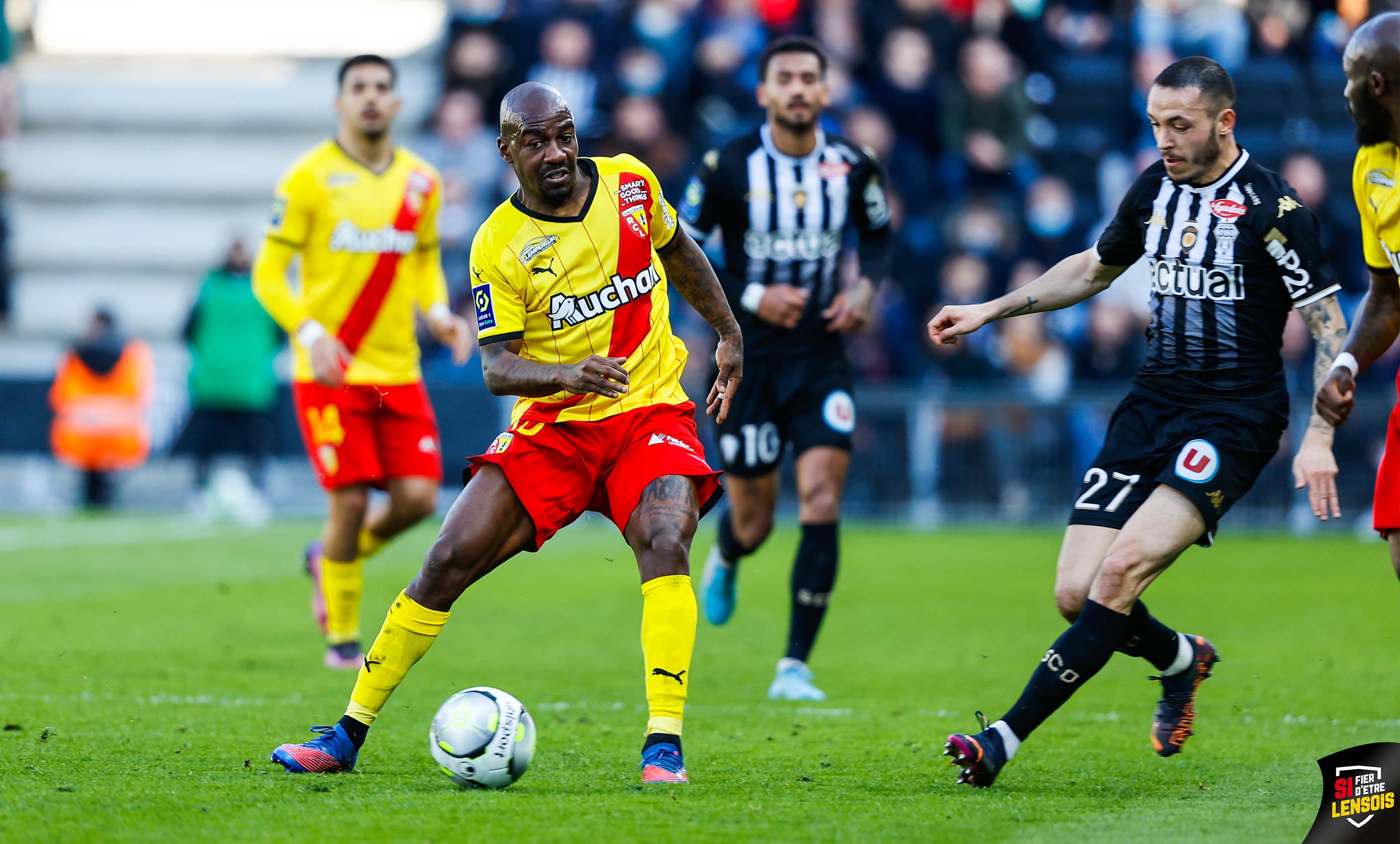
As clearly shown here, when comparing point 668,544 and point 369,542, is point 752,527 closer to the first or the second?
point 369,542

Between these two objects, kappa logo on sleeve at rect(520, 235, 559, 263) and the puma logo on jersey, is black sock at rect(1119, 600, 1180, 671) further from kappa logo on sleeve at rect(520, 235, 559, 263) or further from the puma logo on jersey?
kappa logo on sleeve at rect(520, 235, 559, 263)

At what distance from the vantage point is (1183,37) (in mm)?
20031

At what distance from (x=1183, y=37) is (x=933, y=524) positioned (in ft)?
22.3

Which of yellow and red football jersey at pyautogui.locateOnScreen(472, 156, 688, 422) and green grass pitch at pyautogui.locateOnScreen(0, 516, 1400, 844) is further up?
yellow and red football jersey at pyautogui.locateOnScreen(472, 156, 688, 422)

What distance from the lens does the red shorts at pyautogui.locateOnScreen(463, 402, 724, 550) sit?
5746 millimetres

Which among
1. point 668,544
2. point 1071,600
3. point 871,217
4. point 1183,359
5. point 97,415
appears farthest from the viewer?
point 97,415

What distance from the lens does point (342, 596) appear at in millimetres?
8648

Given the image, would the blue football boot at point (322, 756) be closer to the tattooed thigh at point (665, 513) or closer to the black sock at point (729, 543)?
the tattooed thigh at point (665, 513)

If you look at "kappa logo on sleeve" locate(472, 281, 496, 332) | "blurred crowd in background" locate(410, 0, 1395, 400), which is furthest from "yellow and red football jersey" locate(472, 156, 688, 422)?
"blurred crowd in background" locate(410, 0, 1395, 400)

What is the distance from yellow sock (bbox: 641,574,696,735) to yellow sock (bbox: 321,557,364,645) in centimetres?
340

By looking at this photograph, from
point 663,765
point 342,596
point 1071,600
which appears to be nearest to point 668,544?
point 663,765

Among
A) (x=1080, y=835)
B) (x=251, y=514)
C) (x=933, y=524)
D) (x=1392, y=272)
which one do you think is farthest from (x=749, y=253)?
(x=251, y=514)

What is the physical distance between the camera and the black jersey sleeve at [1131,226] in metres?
6.04

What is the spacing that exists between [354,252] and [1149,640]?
453 cm
